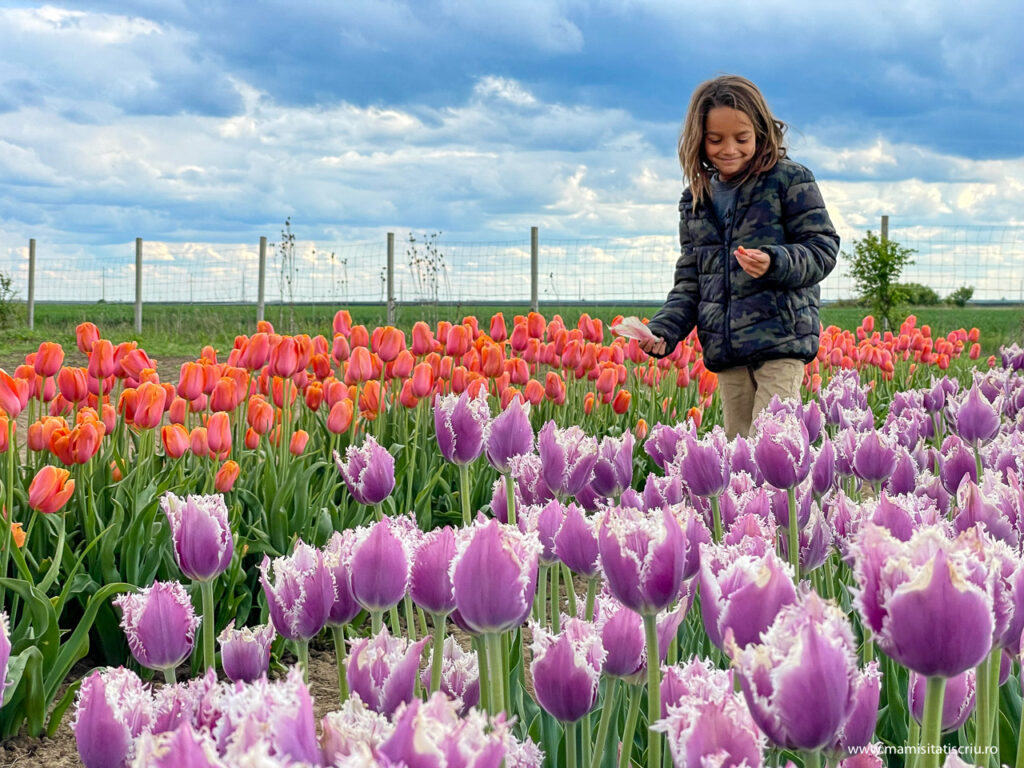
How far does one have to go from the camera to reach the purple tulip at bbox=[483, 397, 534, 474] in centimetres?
194

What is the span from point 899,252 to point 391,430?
1285 centimetres

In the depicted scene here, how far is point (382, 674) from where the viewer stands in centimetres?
102

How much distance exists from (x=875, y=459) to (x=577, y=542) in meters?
0.95

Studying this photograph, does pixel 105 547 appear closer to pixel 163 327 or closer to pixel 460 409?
pixel 460 409

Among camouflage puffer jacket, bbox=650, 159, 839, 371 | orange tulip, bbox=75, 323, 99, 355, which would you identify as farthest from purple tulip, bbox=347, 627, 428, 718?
camouflage puffer jacket, bbox=650, 159, 839, 371

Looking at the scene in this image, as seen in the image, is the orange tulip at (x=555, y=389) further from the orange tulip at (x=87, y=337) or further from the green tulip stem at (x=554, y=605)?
the green tulip stem at (x=554, y=605)

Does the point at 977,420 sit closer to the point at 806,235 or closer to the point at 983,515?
the point at 983,515

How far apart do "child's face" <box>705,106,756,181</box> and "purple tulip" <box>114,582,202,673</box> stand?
3655mm

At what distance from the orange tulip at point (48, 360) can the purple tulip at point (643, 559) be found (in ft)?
9.63

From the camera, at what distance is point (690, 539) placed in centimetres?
118

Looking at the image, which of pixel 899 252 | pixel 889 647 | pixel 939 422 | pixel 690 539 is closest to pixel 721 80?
pixel 939 422

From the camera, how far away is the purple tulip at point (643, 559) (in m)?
1.04

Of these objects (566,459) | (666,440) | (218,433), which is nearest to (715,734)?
(566,459)

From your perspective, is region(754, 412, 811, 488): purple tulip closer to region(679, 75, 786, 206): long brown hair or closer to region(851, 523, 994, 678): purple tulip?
region(851, 523, 994, 678): purple tulip
